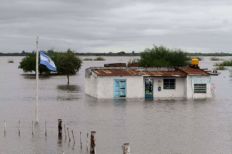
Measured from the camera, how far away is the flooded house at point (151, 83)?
169 ft

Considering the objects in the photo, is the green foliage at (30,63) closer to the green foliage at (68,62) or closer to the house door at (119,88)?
the green foliage at (68,62)

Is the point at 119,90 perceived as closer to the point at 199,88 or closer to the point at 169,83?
the point at 169,83

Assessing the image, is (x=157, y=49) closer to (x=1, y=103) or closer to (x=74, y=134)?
(x=1, y=103)

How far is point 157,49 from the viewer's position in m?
Answer: 82.5

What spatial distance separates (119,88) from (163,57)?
98.4ft

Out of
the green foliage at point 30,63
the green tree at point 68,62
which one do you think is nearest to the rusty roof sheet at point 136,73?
the green tree at point 68,62

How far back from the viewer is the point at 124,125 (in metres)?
36.1

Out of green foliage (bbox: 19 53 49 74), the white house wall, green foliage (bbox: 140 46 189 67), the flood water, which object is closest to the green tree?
green foliage (bbox: 19 53 49 74)

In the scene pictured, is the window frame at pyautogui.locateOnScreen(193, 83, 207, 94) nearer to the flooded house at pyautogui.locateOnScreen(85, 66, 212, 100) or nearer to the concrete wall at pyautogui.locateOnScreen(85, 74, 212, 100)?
the flooded house at pyautogui.locateOnScreen(85, 66, 212, 100)

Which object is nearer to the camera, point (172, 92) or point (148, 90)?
Result: point (148, 90)

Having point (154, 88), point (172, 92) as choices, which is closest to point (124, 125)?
Answer: point (154, 88)

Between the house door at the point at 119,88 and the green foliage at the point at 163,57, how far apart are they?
2656cm

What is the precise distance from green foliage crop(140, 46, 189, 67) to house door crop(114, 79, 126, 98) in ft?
87.1

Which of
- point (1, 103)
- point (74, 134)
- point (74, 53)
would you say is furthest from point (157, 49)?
point (74, 134)
